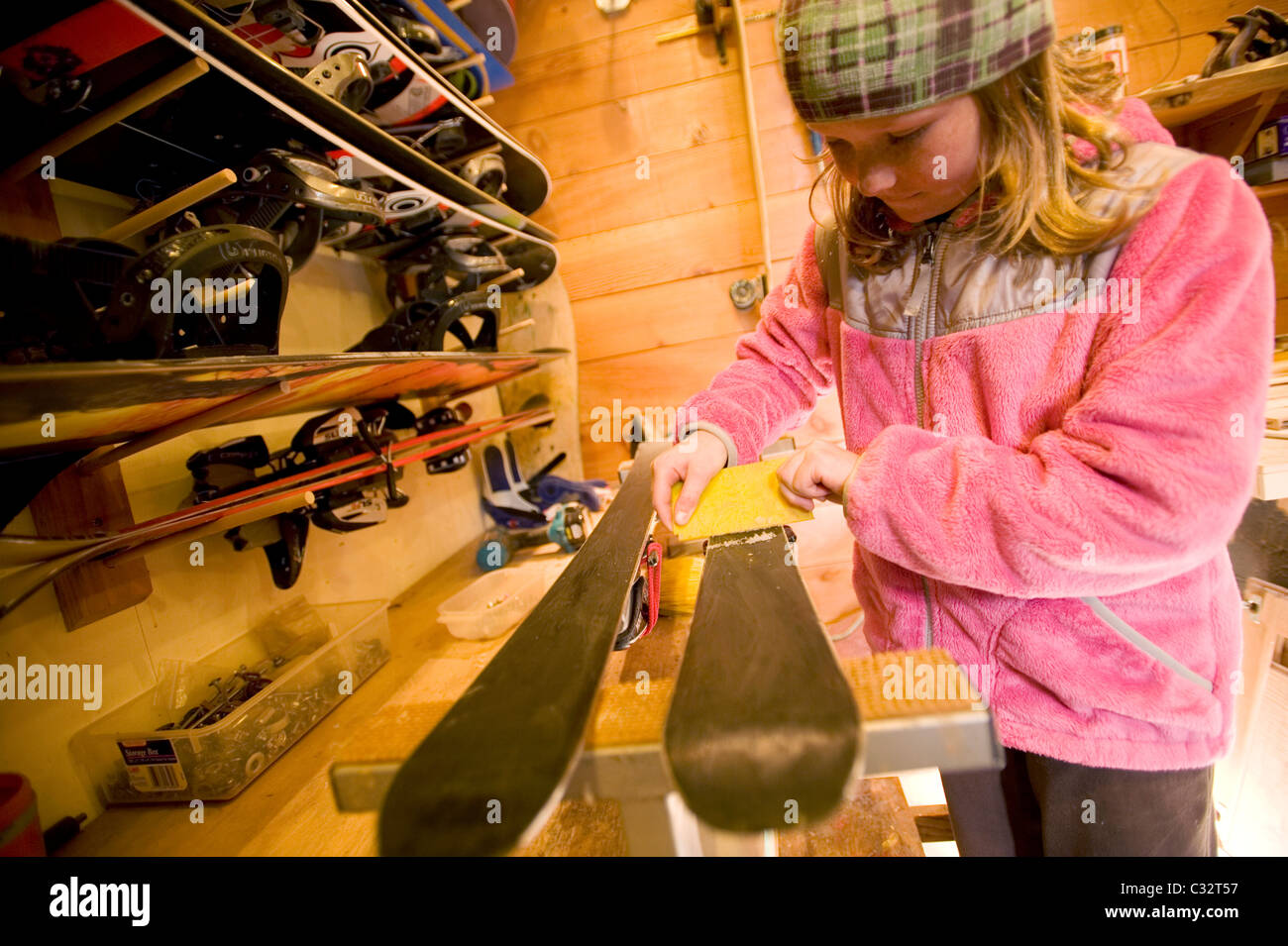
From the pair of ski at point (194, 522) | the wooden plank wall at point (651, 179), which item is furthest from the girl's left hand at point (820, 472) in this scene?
the wooden plank wall at point (651, 179)

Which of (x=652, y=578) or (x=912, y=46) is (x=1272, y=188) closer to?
(x=912, y=46)

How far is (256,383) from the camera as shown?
757mm

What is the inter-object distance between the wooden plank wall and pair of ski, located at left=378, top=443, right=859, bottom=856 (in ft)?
5.45

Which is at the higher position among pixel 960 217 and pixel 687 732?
pixel 960 217

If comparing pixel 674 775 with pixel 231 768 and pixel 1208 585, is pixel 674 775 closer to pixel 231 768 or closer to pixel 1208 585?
Answer: pixel 1208 585

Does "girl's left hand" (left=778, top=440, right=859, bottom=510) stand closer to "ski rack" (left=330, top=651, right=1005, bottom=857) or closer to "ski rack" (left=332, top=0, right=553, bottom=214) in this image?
"ski rack" (left=330, top=651, right=1005, bottom=857)

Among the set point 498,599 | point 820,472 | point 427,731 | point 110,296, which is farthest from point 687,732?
point 498,599

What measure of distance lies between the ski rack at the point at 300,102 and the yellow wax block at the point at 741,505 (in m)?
0.79

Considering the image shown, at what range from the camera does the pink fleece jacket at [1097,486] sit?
0.41 metres

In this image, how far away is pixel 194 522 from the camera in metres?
0.85

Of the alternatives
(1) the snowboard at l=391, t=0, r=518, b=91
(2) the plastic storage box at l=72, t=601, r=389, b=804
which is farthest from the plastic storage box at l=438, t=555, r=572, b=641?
(1) the snowboard at l=391, t=0, r=518, b=91

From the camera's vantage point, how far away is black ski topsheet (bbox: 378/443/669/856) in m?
0.30

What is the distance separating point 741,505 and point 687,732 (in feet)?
1.19
